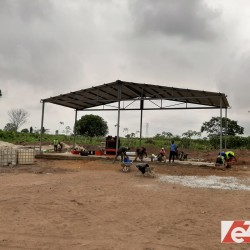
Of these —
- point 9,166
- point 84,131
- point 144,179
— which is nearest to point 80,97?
point 9,166

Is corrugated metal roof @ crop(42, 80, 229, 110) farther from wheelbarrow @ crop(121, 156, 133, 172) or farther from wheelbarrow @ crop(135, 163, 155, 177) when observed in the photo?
wheelbarrow @ crop(135, 163, 155, 177)

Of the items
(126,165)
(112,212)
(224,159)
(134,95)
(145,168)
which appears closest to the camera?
(112,212)

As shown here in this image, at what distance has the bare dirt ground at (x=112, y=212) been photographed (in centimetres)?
625

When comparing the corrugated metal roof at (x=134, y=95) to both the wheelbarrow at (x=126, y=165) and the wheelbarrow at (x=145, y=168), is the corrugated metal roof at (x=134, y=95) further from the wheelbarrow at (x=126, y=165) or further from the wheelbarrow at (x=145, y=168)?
the wheelbarrow at (x=145, y=168)

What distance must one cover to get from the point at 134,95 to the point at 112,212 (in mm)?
15156

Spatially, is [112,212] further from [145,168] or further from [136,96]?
[136,96]

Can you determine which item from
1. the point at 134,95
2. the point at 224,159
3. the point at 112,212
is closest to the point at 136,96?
the point at 134,95

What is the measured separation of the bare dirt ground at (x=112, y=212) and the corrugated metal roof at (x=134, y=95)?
710cm

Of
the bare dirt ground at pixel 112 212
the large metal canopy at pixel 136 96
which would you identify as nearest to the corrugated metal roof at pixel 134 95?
the large metal canopy at pixel 136 96

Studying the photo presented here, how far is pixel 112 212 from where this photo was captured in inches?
327

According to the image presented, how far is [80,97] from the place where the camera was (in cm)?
2212

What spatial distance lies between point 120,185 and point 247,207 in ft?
14.7

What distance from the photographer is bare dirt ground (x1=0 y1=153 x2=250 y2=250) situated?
6.25 metres

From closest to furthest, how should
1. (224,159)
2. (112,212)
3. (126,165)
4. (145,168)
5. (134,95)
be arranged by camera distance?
(112,212)
(145,168)
(126,165)
(224,159)
(134,95)
